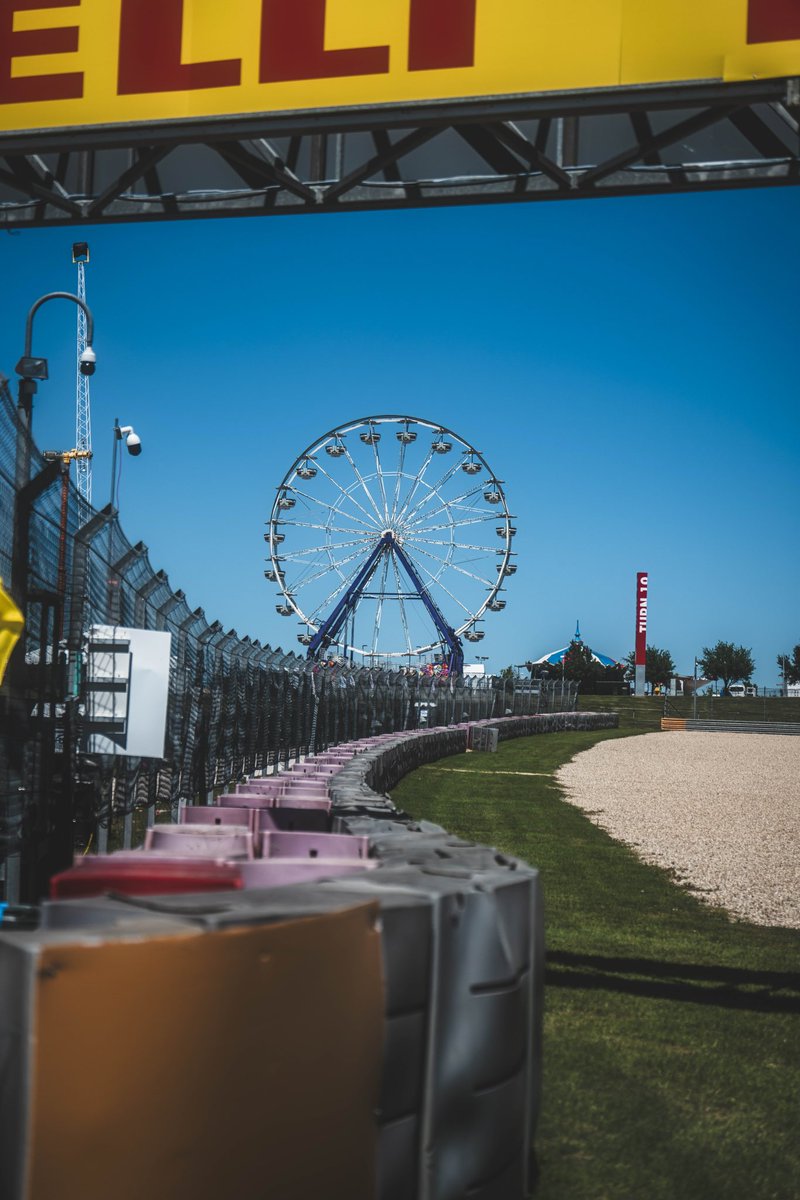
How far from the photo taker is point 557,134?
6.93 m

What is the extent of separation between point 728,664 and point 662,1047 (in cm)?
17691

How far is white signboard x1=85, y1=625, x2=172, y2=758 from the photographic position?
8.45 m

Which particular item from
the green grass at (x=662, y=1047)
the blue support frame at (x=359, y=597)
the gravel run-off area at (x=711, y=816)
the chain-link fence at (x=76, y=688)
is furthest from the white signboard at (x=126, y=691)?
the blue support frame at (x=359, y=597)

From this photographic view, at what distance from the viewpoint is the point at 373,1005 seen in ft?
10.4

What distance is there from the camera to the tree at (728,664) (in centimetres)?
17688

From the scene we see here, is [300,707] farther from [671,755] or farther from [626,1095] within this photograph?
[671,755]

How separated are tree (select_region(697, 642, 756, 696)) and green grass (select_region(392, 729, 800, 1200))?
169866 mm

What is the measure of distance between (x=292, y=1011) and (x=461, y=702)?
46.3 metres

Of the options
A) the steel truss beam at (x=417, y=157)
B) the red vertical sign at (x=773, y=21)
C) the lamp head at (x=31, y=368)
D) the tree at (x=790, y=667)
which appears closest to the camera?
the red vertical sign at (x=773, y=21)

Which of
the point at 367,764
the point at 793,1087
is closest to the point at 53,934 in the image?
the point at 793,1087

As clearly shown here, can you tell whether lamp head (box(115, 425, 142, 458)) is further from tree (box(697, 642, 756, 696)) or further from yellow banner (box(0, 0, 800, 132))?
tree (box(697, 642, 756, 696))

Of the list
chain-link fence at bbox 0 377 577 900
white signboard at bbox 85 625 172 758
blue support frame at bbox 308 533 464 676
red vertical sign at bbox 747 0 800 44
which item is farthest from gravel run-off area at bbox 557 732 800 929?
blue support frame at bbox 308 533 464 676

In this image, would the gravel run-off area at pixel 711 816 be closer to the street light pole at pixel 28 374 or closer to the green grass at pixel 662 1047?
the green grass at pixel 662 1047

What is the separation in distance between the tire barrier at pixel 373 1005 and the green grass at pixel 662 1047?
2.38 ft
